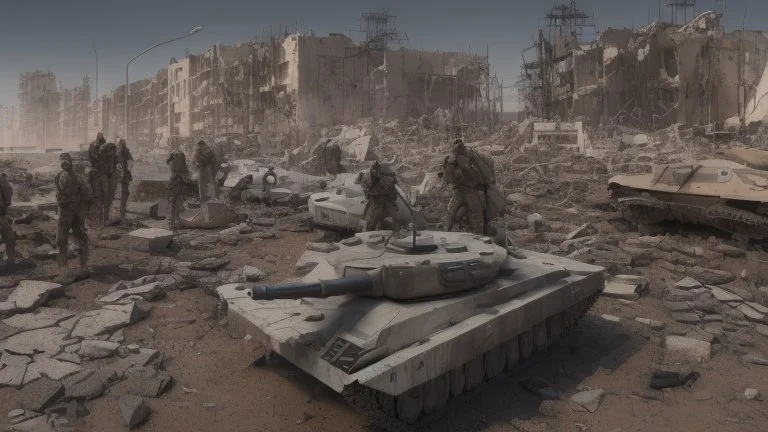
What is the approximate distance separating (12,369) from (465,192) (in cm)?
686

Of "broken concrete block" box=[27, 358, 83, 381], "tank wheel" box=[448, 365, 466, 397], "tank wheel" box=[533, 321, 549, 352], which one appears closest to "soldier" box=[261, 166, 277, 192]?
"broken concrete block" box=[27, 358, 83, 381]

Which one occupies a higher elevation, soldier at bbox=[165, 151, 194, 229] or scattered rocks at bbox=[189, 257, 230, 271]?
soldier at bbox=[165, 151, 194, 229]

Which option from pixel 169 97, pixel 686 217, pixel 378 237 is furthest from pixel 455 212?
pixel 169 97

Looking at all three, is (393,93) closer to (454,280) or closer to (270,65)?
(270,65)

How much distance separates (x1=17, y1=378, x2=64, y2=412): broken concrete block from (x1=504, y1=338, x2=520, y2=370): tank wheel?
446 centimetres

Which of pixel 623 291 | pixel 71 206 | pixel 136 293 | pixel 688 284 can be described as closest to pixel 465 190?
pixel 623 291

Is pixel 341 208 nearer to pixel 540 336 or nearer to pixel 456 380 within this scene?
pixel 540 336

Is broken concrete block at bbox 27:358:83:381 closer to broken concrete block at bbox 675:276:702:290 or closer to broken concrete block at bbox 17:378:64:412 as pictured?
broken concrete block at bbox 17:378:64:412

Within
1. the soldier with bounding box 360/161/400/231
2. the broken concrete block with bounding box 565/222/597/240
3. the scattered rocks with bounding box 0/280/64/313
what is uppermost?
the soldier with bounding box 360/161/400/231

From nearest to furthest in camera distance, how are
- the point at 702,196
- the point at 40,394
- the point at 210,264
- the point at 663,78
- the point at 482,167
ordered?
the point at 40,394 → the point at 210,264 → the point at 482,167 → the point at 702,196 → the point at 663,78

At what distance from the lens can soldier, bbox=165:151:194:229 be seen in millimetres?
12766

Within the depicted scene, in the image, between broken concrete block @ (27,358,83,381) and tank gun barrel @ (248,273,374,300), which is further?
broken concrete block @ (27,358,83,381)

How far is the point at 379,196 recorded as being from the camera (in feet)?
32.7

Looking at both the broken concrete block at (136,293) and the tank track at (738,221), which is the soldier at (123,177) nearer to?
the broken concrete block at (136,293)
